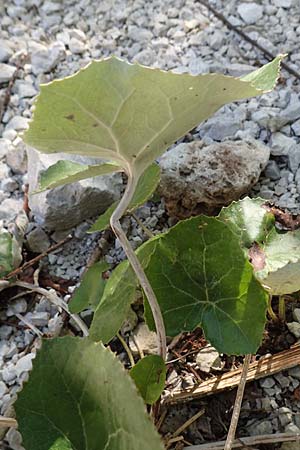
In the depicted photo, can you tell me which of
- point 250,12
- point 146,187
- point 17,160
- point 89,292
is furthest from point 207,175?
point 250,12

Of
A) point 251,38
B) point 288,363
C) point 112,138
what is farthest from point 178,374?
point 251,38

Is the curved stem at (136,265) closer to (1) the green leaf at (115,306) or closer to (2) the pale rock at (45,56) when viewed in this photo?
(1) the green leaf at (115,306)

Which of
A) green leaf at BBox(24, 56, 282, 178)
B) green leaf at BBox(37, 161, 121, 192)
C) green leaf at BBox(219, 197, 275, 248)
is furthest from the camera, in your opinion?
green leaf at BBox(219, 197, 275, 248)

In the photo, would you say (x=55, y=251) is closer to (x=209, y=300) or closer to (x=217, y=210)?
(x=217, y=210)

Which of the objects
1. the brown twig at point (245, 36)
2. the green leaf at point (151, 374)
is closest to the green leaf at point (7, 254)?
the green leaf at point (151, 374)

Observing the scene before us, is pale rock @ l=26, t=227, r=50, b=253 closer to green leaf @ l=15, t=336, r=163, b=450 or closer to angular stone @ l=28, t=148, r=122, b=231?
angular stone @ l=28, t=148, r=122, b=231

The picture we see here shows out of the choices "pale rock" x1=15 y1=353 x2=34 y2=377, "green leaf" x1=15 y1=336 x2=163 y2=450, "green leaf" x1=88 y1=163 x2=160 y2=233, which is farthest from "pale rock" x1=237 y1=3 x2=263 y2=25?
"green leaf" x1=15 y1=336 x2=163 y2=450
